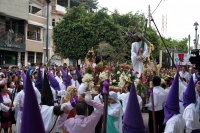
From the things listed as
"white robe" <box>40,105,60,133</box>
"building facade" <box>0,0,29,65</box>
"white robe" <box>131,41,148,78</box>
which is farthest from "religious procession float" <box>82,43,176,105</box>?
"building facade" <box>0,0,29,65</box>

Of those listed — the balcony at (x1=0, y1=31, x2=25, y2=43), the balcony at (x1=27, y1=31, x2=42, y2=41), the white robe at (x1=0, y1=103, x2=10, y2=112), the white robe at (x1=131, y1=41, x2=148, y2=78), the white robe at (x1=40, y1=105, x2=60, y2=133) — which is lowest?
the white robe at (x1=0, y1=103, x2=10, y2=112)

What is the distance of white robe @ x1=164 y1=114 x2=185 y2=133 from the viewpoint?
4.30 metres

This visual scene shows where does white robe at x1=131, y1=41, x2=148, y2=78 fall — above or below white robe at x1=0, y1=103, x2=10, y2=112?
above

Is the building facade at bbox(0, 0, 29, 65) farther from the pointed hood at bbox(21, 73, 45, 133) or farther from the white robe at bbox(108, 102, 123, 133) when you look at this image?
the pointed hood at bbox(21, 73, 45, 133)

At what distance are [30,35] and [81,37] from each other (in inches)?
330

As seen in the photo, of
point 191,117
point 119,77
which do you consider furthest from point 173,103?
point 119,77

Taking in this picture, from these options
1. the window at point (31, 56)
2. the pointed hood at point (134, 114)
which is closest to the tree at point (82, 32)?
the window at point (31, 56)

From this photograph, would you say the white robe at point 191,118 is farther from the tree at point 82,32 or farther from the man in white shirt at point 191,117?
the tree at point 82,32

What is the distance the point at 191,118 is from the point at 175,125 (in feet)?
1.37

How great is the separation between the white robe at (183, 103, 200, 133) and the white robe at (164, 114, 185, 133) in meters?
0.12

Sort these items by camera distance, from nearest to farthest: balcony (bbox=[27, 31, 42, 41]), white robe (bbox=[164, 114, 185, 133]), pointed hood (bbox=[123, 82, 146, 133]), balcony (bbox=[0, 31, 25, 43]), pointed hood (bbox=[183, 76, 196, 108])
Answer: pointed hood (bbox=[123, 82, 146, 133]) < white robe (bbox=[164, 114, 185, 133]) < pointed hood (bbox=[183, 76, 196, 108]) < balcony (bbox=[0, 31, 25, 43]) < balcony (bbox=[27, 31, 42, 41])

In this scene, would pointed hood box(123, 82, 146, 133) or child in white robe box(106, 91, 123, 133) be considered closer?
pointed hood box(123, 82, 146, 133)

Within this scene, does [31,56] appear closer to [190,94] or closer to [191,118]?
[190,94]

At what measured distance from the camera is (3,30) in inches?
1085
